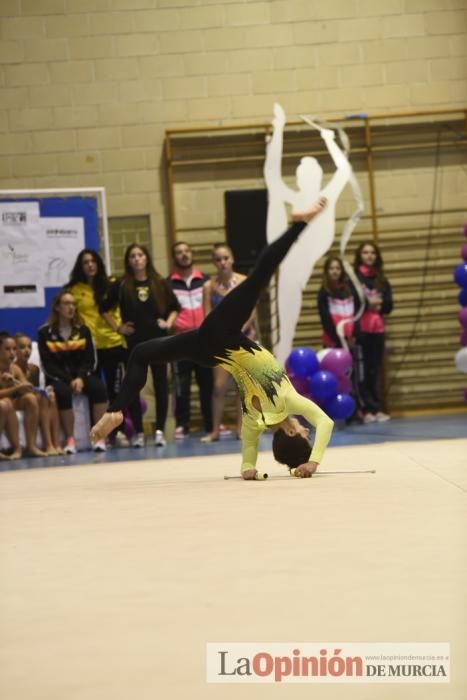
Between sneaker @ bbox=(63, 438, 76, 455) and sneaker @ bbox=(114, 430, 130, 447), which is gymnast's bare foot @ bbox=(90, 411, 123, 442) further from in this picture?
sneaker @ bbox=(114, 430, 130, 447)

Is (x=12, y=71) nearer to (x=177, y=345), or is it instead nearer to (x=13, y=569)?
(x=177, y=345)

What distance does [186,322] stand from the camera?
26.5ft

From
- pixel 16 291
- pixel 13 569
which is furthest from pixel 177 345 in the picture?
pixel 16 291

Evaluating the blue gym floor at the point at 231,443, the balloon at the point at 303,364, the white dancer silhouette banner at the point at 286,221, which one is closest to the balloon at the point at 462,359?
the blue gym floor at the point at 231,443

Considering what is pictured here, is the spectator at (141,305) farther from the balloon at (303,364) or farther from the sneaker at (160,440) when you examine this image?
the balloon at (303,364)

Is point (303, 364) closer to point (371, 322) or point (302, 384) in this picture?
point (302, 384)

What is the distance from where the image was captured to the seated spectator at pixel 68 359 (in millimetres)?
7367

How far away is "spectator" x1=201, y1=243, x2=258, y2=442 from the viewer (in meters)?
7.34

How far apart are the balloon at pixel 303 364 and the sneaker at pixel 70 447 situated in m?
1.63

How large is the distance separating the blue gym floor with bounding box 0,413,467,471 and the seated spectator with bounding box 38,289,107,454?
340mm

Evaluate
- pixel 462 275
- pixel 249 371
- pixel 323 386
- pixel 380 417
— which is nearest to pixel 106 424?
pixel 249 371

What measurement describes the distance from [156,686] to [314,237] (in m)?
7.08

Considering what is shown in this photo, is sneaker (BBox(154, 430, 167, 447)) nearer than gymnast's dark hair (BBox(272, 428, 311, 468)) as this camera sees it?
No

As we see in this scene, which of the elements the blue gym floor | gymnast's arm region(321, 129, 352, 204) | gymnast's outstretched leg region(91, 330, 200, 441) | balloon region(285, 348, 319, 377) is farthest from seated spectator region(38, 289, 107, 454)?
gymnast's outstretched leg region(91, 330, 200, 441)
